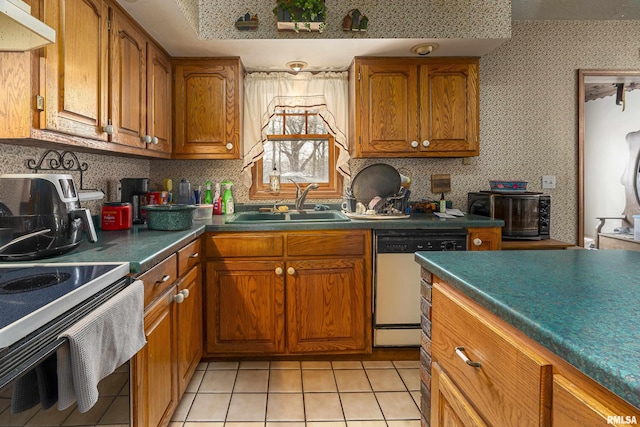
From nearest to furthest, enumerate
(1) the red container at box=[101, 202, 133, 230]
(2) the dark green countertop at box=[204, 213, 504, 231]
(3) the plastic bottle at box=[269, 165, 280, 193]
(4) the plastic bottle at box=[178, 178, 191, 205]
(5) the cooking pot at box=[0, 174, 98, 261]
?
(5) the cooking pot at box=[0, 174, 98, 261]
(1) the red container at box=[101, 202, 133, 230]
(2) the dark green countertop at box=[204, 213, 504, 231]
(4) the plastic bottle at box=[178, 178, 191, 205]
(3) the plastic bottle at box=[269, 165, 280, 193]

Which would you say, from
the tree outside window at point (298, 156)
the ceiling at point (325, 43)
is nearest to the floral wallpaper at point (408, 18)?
the ceiling at point (325, 43)

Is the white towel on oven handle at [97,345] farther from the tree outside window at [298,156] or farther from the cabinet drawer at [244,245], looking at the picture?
the tree outside window at [298,156]

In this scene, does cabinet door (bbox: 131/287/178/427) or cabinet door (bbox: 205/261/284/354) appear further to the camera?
cabinet door (bbox: 205/261/284/354)

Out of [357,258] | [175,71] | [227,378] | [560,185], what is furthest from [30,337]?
[560,185]

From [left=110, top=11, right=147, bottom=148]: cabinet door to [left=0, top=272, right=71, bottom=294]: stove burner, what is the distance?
36.6 inches

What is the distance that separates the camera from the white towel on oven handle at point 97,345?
87 cm

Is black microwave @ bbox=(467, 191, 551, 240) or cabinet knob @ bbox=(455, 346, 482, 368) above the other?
black microwave @ bbox=(467, 191, 551, 240)

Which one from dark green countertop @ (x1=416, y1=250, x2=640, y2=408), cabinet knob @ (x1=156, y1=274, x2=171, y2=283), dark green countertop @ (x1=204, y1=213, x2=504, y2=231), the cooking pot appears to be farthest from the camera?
dark green countertop @ (x1=204, y1=213, x2=504, y2=231)

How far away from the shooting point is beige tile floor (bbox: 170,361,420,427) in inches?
71.9

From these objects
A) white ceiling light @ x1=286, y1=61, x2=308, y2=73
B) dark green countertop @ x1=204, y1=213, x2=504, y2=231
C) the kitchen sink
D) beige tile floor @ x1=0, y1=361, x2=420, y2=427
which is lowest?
beige tile floor @ x1=0, y1=361, x2=420, y2=427

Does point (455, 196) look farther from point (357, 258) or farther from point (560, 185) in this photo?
point (357, 258)

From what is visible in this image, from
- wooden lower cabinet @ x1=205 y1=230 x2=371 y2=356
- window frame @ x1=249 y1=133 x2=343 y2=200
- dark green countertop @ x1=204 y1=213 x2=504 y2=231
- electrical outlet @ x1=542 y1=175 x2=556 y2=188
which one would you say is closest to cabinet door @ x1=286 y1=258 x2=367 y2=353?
wooden lower cabinet @ x1=205 y1=230 x2=371 y2=356

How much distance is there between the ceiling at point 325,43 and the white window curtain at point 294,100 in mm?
82

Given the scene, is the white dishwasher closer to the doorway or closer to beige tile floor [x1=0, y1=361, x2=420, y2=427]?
beige tile floor [x1=0, y1=361, x2=420, y2=427]
